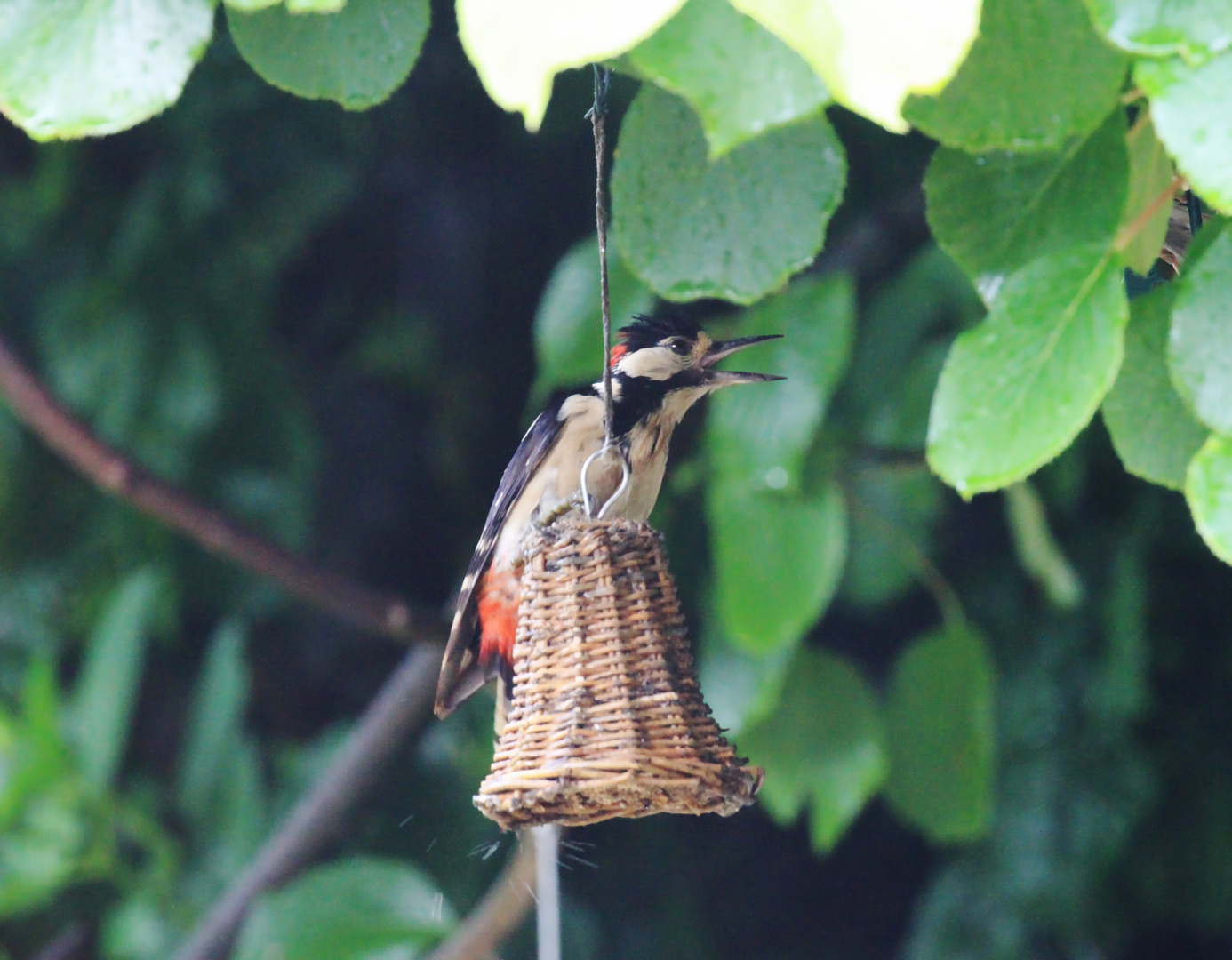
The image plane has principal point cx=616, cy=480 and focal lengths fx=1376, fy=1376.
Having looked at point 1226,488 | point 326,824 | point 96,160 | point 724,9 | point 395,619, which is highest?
point 724,9

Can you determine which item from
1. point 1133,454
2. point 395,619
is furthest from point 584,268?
point 1133,454

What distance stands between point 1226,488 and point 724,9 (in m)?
0.45

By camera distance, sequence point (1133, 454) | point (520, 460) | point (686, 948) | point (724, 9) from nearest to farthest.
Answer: point (724, 9) < point (1133, 454) < point (520, 460) < point (686, 948)

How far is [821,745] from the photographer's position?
2580 mm

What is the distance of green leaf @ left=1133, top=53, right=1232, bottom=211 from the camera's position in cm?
85

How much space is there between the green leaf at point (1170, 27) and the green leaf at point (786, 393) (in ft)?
4.57

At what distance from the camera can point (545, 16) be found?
66 centimetres

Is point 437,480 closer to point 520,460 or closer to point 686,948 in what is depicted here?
point 686,948

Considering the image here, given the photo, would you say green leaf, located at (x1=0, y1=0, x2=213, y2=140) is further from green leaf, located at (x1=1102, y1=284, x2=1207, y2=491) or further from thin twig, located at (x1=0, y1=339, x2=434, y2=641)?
thin twig, located at (x1=0, y1=339, x2=434, y2=641)

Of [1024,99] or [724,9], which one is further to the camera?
Answer: [1024,99]

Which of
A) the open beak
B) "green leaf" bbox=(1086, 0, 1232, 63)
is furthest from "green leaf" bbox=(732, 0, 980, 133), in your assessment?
the open beak

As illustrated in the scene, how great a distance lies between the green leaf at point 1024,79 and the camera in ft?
3.32

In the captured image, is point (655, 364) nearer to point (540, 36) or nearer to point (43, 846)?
point (540, 36)

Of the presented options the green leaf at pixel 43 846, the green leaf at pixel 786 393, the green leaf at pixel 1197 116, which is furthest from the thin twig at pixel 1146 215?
the green leaf at pixel 43 846
